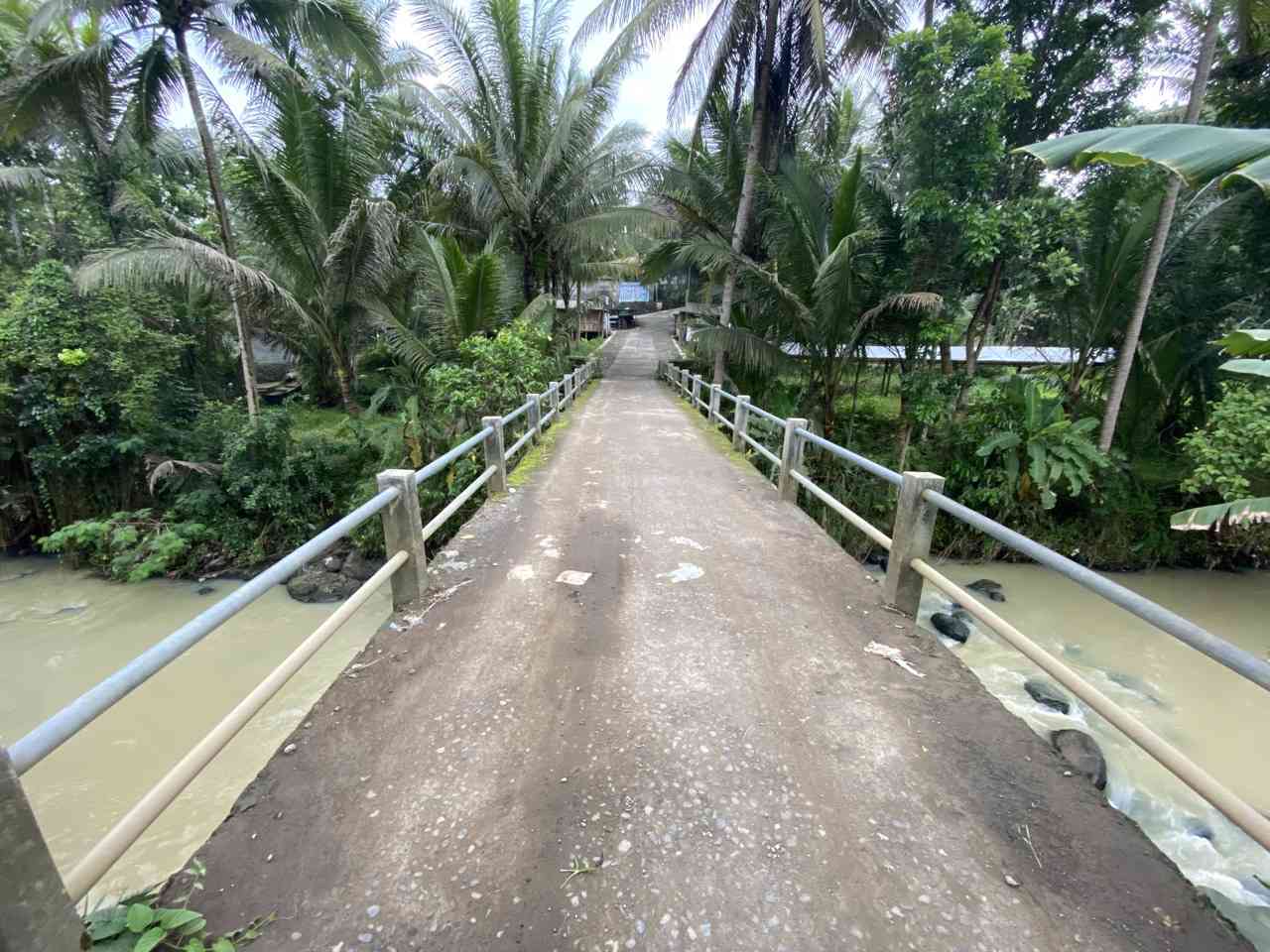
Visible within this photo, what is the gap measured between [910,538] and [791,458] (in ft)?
8.24

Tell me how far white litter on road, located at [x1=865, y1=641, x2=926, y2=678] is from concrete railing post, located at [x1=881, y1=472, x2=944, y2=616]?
1.31 feet

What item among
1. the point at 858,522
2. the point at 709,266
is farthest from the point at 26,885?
the point at 709,266

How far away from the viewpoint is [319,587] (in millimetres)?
9031

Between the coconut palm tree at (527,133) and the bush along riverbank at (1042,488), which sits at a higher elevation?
the coconut palm tree at (527,133)

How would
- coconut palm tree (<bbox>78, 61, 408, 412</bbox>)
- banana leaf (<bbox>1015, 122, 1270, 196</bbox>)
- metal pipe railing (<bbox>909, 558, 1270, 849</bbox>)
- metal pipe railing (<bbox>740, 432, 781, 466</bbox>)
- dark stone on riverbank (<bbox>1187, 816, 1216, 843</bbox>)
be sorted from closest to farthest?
1. metal pipe railing (<bbox>909, 558, 1270, 849</bbox>)
2. banana leaf (<bbox>1015, 122, 1270, 196</bbox>)
3. dark stone on riverbank (<bbox>1187, 816, 1216, 843</bbox>)
4. metal pipe railing (<bbox>740, 432, 781, 466</bbox>)
5. coconut palm tree (<bbox>78, 61, 408, 412</bbox>)

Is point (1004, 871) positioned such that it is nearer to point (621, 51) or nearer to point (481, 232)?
point (621, 51)

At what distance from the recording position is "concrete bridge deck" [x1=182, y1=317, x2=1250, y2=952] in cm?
164

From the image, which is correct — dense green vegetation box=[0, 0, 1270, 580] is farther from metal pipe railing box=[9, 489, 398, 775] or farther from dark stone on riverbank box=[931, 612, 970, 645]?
metal pipe railing box=[9, 489, 398, 775]

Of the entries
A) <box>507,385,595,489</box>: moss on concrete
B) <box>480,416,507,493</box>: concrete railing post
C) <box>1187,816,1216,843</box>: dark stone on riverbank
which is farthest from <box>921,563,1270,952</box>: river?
<box>507,385,595,489</box>: moss on concrete

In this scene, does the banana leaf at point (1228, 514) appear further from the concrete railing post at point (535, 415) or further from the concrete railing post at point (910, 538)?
the concrete railing post at point (535, 415)

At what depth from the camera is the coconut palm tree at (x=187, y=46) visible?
8.32 metres

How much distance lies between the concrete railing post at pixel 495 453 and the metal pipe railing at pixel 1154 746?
14.5 ft

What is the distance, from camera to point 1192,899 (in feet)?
5.57

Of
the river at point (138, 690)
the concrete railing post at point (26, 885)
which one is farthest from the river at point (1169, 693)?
the river at point (138, 690)
